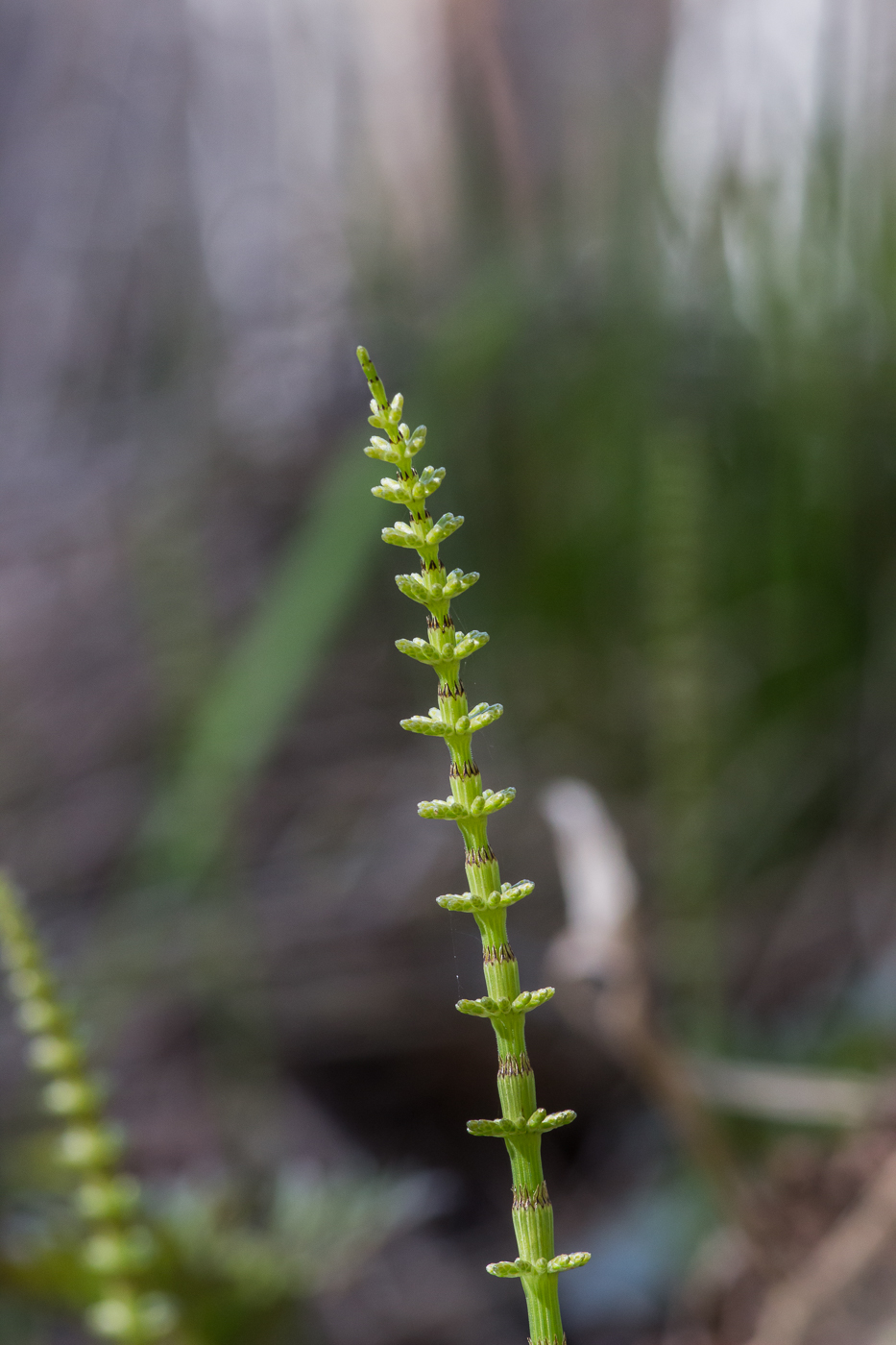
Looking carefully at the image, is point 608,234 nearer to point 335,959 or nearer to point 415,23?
point 415,23

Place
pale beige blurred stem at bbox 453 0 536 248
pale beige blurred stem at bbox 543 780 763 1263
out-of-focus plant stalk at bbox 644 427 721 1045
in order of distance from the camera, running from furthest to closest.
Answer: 1. pale beige blurred stem at bbox 453 0 536 248
2. out-of-focus plant stalk at bbox 644 427 721 1045
3. pale beige blurred stem at bbox 543 780 763 1263

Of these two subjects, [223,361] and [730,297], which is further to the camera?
[223,361]

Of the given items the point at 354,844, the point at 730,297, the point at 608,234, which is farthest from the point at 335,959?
the point at 608,234

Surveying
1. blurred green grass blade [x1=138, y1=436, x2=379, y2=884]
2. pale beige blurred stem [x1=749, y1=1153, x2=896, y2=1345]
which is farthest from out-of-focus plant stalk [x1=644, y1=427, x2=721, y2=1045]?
pale beige blurred stem [x1=749, y1=1153, x2=896, y2=1345]

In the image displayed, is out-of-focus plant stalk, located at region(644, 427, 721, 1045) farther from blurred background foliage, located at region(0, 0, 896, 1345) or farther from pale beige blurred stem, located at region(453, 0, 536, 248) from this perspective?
pale beige blurred stem, located at region(453, 0, 536, 248)

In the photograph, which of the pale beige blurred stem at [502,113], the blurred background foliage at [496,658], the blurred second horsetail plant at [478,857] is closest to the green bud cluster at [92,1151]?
the blurred background foliage at [496,658]

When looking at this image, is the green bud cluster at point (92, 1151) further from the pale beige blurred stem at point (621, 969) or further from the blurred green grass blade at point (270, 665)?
the blurred green grass blade at point (270, 665)

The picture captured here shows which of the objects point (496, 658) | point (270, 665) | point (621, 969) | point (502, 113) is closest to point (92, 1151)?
point (621, 969)
